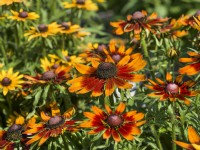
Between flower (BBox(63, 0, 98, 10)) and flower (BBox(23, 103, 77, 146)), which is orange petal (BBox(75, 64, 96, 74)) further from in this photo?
flower (BBox(63, 0, 98, 10))

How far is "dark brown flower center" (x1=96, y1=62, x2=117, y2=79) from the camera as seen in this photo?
146 centimetres

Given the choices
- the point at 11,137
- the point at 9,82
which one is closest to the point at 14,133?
the point at 11,137

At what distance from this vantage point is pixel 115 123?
4.46ft

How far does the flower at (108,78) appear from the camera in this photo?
1.42 metres

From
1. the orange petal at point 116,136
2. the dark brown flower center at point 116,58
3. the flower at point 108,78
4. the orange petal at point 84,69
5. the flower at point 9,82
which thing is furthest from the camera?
the flower at point 9,82

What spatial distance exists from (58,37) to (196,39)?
32.7 inches

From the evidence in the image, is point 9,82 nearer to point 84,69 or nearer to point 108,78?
point 84,69

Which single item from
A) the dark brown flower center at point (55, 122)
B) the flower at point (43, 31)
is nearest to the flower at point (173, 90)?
the dark brown flower center at point (55, 122)

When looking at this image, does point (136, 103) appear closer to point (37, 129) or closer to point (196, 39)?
point (196, 39)

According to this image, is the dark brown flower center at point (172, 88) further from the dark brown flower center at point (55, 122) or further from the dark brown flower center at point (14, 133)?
the dark brown flower center at point (14, 133)

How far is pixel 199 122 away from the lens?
4.84 feet

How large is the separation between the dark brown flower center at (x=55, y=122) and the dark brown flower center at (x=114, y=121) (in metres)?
0.21

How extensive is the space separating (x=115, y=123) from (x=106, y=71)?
19 centimetres

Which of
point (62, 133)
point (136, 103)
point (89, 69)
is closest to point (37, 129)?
point (62, 133)
